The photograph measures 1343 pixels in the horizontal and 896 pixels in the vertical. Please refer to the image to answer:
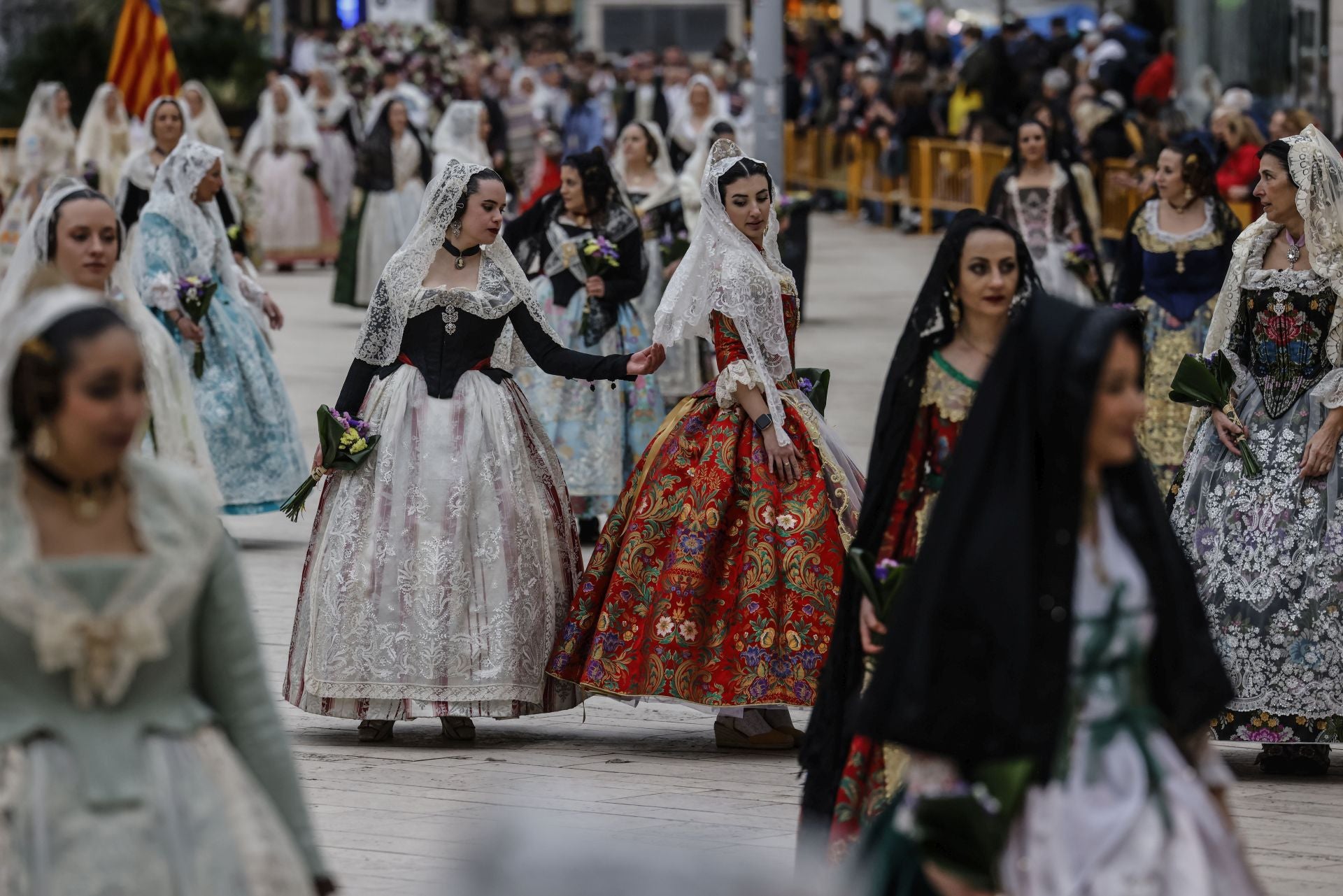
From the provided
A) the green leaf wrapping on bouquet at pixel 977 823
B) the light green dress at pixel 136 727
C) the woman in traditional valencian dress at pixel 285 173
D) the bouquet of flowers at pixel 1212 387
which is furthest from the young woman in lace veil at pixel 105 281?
the woman in traditional valencian dress at pixel 285 173

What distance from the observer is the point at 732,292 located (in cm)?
778

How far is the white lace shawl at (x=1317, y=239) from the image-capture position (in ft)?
24.6

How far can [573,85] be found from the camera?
29.5m

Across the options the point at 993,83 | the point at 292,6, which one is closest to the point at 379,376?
the point at 993,83

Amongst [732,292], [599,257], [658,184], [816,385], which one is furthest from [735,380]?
[658,184]

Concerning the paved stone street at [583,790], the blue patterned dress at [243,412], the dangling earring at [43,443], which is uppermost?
the dangling earring at [43,443]

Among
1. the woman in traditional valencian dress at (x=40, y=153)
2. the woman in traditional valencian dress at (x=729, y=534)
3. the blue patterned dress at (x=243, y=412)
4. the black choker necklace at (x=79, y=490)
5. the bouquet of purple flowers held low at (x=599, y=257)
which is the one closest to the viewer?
the black choker necklace at (x=79, y=490)

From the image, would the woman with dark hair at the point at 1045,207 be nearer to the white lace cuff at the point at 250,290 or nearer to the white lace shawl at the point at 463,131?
the white lace cuff at the point at 250,290

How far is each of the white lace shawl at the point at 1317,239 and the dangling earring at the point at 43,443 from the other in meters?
4.63

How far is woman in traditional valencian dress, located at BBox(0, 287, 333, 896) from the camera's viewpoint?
145 inches

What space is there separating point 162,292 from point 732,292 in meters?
4.33

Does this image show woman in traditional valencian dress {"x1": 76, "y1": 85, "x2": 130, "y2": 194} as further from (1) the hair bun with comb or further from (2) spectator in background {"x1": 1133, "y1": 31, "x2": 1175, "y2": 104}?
(1) the hair bun with comb

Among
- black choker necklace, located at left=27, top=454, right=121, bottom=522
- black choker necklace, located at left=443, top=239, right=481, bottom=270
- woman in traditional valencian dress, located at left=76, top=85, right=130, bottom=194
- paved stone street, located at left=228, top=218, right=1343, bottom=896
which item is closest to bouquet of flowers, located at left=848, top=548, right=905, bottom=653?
paved stone street, located at left=228, top=218, right=1343, bottom=896

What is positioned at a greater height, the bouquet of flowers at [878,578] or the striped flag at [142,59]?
the striped flag at [142,59]
